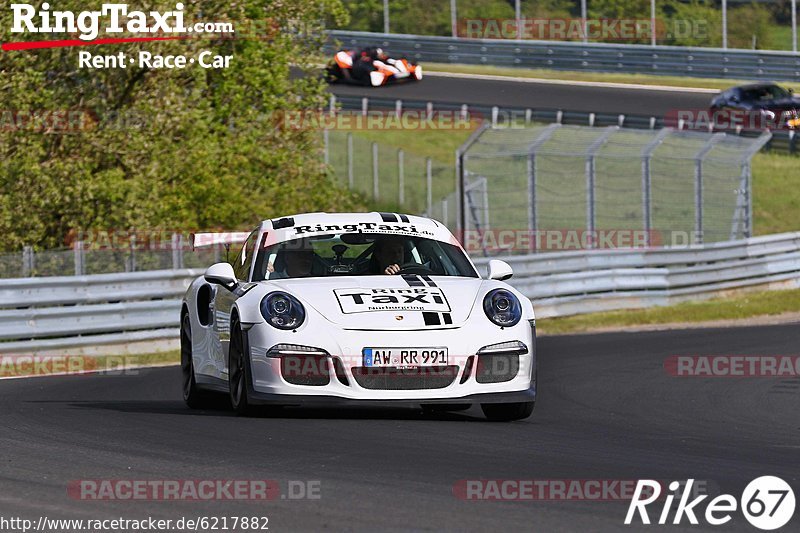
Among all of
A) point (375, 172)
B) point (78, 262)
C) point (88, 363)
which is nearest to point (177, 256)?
point (78, 262)

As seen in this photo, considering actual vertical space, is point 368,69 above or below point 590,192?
above

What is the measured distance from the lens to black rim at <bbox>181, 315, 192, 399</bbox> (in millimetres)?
10992

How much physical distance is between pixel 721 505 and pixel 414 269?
419 centimetres

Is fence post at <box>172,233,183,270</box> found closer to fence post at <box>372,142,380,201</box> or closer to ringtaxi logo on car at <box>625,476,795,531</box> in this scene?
ringtaxi logo on car at <box>625,476,795,531</box>

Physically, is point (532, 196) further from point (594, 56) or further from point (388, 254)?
point (594, 56)

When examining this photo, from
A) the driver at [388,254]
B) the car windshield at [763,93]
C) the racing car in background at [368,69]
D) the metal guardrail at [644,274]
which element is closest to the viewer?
the driver at [388,254]

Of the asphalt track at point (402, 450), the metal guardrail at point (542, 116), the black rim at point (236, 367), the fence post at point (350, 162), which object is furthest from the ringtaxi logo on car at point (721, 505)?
the metal guardrail at point (542, 116)

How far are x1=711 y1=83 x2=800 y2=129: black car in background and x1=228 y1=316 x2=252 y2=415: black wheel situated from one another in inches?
1264

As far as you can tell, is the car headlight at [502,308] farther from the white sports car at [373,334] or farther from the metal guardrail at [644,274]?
the metal guardrail at [644,274]

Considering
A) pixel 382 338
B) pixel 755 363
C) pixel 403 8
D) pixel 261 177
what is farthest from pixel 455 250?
pixel 403 8

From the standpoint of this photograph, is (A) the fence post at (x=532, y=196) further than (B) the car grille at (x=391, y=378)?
Yes

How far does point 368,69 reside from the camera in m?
46.8

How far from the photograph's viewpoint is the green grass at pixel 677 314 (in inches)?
830

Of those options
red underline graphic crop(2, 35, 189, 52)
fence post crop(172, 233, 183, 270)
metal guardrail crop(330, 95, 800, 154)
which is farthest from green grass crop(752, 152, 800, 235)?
fence post crop(172, 233, 183, 270)
